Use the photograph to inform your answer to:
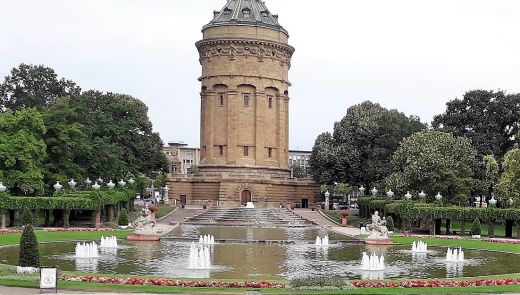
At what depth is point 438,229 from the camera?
2045 inches

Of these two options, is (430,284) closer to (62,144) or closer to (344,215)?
(344,215)

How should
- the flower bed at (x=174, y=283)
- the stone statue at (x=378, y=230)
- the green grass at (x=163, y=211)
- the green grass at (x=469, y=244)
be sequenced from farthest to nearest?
the green grass at (x=163, y=211), the stone statue at (x=378, y=230), the green grass at (x=469, y=244), the flower bed at (x=174, y=283)

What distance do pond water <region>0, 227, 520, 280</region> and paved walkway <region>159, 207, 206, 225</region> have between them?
23.9m

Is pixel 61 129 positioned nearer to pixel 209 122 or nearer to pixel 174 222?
pixel 174 222

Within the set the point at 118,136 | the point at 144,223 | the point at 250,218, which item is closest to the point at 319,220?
the point at 250,218

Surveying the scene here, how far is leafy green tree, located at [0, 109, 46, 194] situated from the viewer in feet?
163

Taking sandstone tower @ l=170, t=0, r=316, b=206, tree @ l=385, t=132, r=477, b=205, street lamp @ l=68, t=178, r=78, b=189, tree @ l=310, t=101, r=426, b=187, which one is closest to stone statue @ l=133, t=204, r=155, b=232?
street lamp @ l=68, t=178, r=78, b=189

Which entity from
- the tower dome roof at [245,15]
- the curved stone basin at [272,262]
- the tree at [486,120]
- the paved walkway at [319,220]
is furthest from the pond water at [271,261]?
the tower dome roof at [245,15]

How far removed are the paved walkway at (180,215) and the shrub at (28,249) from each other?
37.5 metres

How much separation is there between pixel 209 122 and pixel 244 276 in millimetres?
63974

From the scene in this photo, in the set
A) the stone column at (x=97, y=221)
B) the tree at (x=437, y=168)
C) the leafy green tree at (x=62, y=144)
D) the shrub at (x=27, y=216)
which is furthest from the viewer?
the tree at (x=437, y=168)

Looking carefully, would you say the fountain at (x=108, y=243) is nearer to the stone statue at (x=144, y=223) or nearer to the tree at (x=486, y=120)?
the stone statue at (x=144, y=223)

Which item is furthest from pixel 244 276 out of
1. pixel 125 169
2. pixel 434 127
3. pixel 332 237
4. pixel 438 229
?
pixel 434 127

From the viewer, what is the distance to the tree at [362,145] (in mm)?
76875
